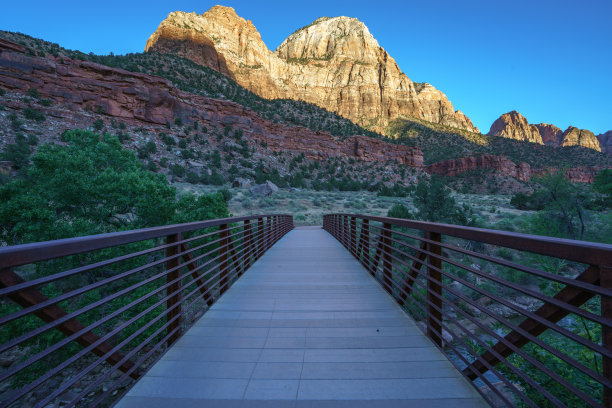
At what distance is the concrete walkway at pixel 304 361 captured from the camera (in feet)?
7.00

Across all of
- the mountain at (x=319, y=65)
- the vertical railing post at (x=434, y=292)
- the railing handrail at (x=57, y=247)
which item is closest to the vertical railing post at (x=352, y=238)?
the vertical railing post at (x=434, y=292)

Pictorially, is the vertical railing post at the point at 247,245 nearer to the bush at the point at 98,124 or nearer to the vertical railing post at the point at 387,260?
the vertical railing post at the point at 387,260

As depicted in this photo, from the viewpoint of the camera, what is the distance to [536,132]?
439 ft

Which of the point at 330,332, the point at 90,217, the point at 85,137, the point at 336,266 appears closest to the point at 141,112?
the point at 85,137

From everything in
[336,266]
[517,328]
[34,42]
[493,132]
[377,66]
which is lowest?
[336,266]

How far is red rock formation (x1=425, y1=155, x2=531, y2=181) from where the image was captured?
62.5 meters

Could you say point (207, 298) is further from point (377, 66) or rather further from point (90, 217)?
point (377, 66)

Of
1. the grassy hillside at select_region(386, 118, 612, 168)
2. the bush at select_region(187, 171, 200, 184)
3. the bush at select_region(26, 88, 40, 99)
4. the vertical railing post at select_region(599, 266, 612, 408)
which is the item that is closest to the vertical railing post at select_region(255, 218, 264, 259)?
the vertical railing post at select_region(599, 266, 612, 408)

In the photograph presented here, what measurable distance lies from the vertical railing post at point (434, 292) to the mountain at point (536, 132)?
508 ft

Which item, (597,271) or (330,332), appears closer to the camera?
(597,271)

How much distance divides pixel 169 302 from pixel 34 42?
5133 cm

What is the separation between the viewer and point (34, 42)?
119 ft

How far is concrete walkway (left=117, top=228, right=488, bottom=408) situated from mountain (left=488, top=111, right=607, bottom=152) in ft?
509

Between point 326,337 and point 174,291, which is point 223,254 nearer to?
point 174,291
